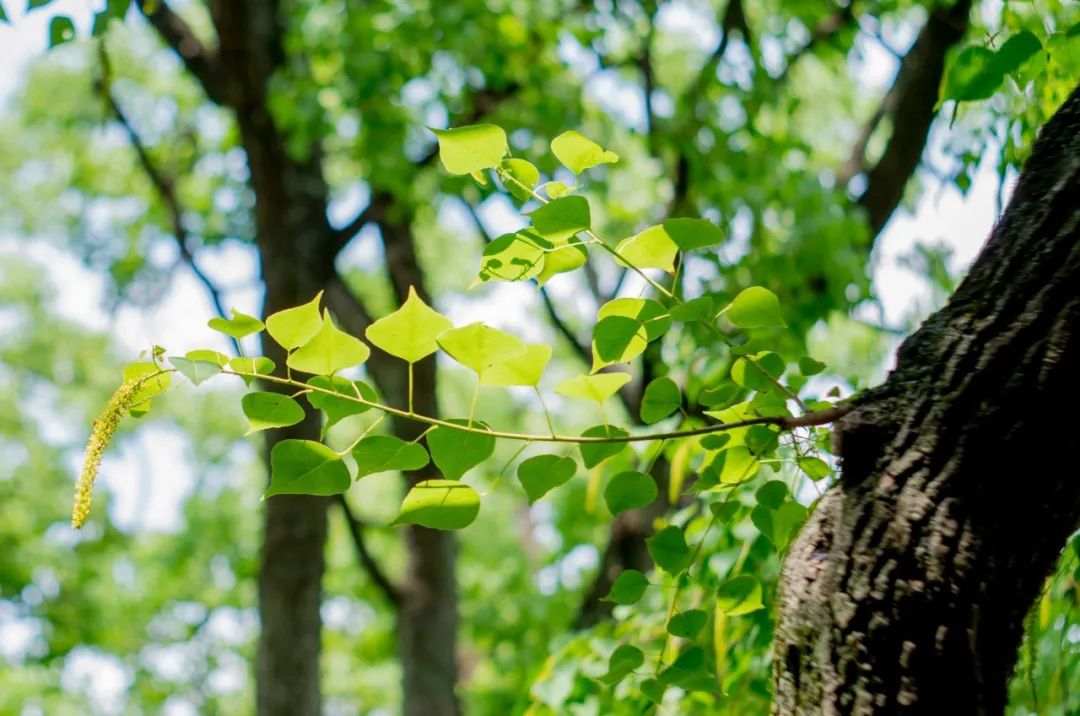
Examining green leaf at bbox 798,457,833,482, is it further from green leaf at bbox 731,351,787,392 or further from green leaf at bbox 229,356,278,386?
green leaf at bbox 229,356,278,386

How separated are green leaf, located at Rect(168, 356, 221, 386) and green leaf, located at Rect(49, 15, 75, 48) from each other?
142 cm

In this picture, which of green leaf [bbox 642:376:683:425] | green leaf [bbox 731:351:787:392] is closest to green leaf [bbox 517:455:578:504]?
green leaf [bbox 642:376:683:425]

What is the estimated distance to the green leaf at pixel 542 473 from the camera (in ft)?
3.80

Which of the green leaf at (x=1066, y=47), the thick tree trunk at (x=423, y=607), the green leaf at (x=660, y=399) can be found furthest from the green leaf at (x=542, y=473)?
the thick tree trunk at (x=423, y=607)

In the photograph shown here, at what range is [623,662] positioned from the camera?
1.39m

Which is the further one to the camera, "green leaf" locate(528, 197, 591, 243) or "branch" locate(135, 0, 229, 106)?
"branch" locate(135, 0, 229, 106)

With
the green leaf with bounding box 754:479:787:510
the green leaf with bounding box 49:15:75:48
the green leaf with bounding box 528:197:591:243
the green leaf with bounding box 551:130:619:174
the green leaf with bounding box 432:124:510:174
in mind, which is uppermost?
the green leaf with bounding box 49:15:75:48

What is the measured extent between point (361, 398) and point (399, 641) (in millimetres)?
5781

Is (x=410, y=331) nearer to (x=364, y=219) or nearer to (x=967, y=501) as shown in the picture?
(x=967, y=501)

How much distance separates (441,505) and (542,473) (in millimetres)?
124

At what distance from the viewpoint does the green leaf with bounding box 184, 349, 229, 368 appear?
3.37ft

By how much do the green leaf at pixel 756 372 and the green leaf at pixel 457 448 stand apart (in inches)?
13.2

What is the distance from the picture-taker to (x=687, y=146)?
5.32m

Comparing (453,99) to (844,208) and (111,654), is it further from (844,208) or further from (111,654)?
(111,654)
